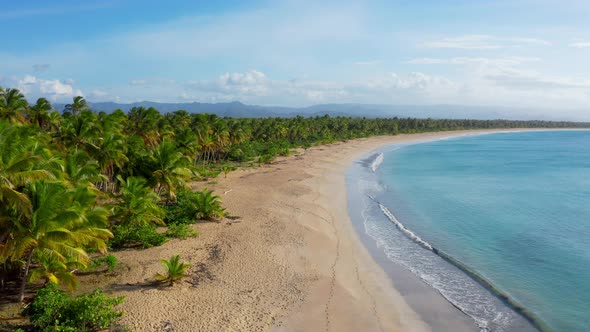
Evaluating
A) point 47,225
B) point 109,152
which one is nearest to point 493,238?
point 47,225

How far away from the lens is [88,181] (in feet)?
65.6

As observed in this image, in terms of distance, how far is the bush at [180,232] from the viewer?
930 inches

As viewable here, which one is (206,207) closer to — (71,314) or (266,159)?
(71,314)

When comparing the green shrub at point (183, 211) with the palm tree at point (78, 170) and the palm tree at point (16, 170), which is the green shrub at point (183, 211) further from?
the palm tree at point (16, 170)

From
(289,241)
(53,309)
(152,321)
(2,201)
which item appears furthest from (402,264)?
(2,201)

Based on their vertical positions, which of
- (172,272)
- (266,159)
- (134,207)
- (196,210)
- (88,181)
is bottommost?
(172,272)

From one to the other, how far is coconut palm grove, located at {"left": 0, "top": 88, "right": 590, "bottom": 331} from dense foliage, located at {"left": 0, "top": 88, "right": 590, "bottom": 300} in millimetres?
43

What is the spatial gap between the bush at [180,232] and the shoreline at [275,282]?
61 centimetres

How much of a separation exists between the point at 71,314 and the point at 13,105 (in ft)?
97.0

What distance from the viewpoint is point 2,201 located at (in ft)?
42.9

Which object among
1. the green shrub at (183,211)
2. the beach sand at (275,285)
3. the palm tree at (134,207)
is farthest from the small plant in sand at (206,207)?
the palm tree at (134,207)

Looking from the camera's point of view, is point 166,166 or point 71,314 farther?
point 166,166

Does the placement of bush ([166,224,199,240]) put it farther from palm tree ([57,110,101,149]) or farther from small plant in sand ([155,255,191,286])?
palm tree ([57,110,101,149])

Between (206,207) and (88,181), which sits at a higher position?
(88,181)
